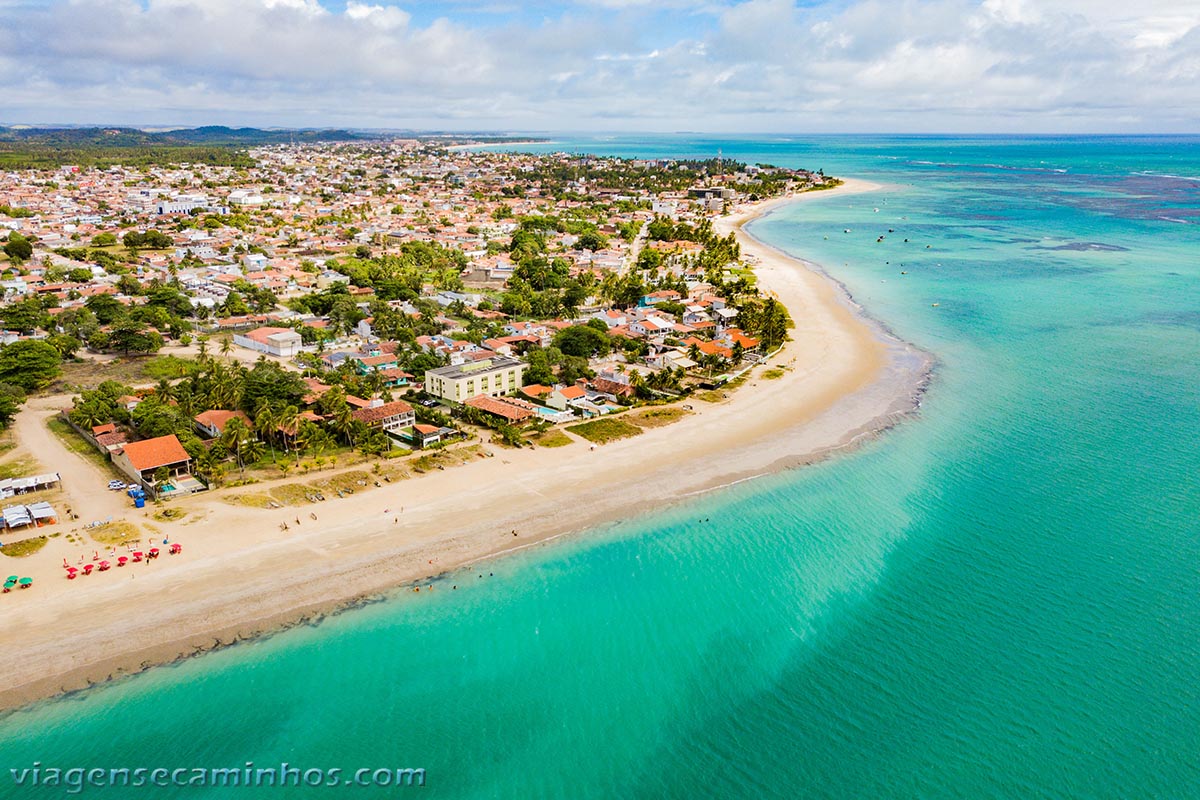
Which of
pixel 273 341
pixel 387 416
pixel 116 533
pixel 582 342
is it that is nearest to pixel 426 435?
pixel 387 416

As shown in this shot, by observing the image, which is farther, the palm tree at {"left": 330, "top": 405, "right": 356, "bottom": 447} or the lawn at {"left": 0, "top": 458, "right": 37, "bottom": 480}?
the palm tree at {"left": 330, "top": 405, "right": 356, "bottom": 447}

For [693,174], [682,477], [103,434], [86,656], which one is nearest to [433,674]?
[86,656]

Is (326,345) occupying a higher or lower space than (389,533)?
higher

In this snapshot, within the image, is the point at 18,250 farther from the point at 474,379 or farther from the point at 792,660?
the point at 792,660

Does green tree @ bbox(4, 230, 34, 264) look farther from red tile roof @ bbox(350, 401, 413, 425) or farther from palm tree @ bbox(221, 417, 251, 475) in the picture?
red tile roof @ bbox(350, 401, 413, 425)

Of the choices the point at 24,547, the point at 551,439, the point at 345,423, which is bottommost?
the point at 24,547

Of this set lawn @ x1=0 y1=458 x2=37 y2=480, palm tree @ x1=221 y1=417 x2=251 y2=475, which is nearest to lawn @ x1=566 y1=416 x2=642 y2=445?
palm tree @ x1=221 y1=417 x2=251 y2=475

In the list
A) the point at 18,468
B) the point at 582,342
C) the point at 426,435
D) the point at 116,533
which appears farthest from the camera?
the point at 582,342

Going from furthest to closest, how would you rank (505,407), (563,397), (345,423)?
1. (563,397)
2. (505,407)
3. (345,423)
